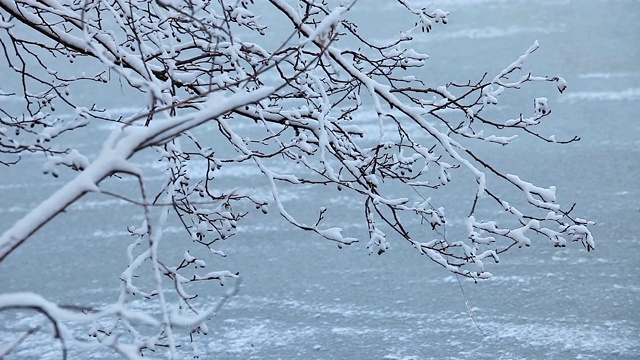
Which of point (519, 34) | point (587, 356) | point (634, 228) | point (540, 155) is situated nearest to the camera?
point (587, 356)

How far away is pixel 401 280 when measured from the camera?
21.1 feet

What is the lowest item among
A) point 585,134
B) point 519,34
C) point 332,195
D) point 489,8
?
point 332,195

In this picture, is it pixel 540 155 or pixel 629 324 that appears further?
pixel 540 155

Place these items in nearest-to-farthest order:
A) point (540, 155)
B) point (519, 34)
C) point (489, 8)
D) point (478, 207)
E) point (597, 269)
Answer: point (597, 269) < point (478, 207) < point (540, 155) < point (519, 34) < point (489, 8)

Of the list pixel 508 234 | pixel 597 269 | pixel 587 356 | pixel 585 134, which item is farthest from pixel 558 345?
pixel 585 134

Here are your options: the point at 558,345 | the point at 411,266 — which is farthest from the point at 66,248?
the point at 558,345

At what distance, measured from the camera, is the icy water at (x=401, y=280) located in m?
5.69

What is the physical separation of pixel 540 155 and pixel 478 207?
121cm

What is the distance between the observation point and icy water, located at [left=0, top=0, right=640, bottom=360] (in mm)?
5691

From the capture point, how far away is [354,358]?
218 inches

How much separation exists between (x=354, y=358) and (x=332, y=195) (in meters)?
2.56

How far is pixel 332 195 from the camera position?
312 inches

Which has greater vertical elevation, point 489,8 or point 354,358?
point 489,8

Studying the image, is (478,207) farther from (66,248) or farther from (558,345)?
(66,248)
